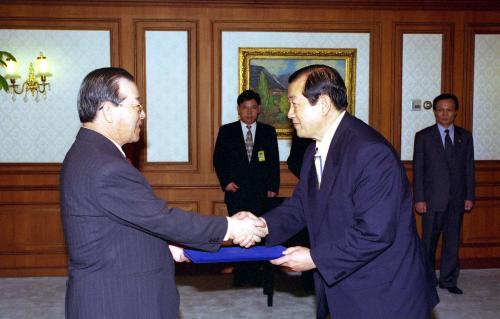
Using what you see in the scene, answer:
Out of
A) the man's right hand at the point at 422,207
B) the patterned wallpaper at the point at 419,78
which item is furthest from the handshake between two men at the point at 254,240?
the patterned wallpaper at the point at 419,78

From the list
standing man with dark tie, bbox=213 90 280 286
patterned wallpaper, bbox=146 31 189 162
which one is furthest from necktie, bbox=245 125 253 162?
patterned wallpaper, bbox=146 31 189 162

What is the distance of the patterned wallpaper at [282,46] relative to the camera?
682 centimetres

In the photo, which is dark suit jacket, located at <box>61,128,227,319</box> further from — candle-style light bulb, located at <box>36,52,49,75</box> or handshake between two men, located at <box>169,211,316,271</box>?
candle-style light bulb, located at <box>36,52,49,75</box>

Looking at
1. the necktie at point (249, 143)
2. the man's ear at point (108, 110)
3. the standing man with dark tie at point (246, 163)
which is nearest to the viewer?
the man's ear at point (108, 110)

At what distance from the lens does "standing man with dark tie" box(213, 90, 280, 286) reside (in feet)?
20.4

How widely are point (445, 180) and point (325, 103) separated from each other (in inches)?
150

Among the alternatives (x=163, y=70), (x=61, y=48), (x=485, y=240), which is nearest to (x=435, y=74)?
(x=485, y=240)

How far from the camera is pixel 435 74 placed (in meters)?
7.03

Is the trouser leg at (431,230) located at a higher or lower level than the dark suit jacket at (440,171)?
lower

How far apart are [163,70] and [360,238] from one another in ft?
15.6

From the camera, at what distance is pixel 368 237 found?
2443 mm

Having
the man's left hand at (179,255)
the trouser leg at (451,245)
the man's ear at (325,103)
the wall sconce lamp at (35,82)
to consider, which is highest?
the wall sconce lamp at (35,82)

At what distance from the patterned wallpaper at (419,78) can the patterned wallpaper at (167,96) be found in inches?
102

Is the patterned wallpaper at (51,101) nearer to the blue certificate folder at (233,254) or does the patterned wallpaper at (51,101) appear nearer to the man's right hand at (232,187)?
the man's right hand at (232,187)
